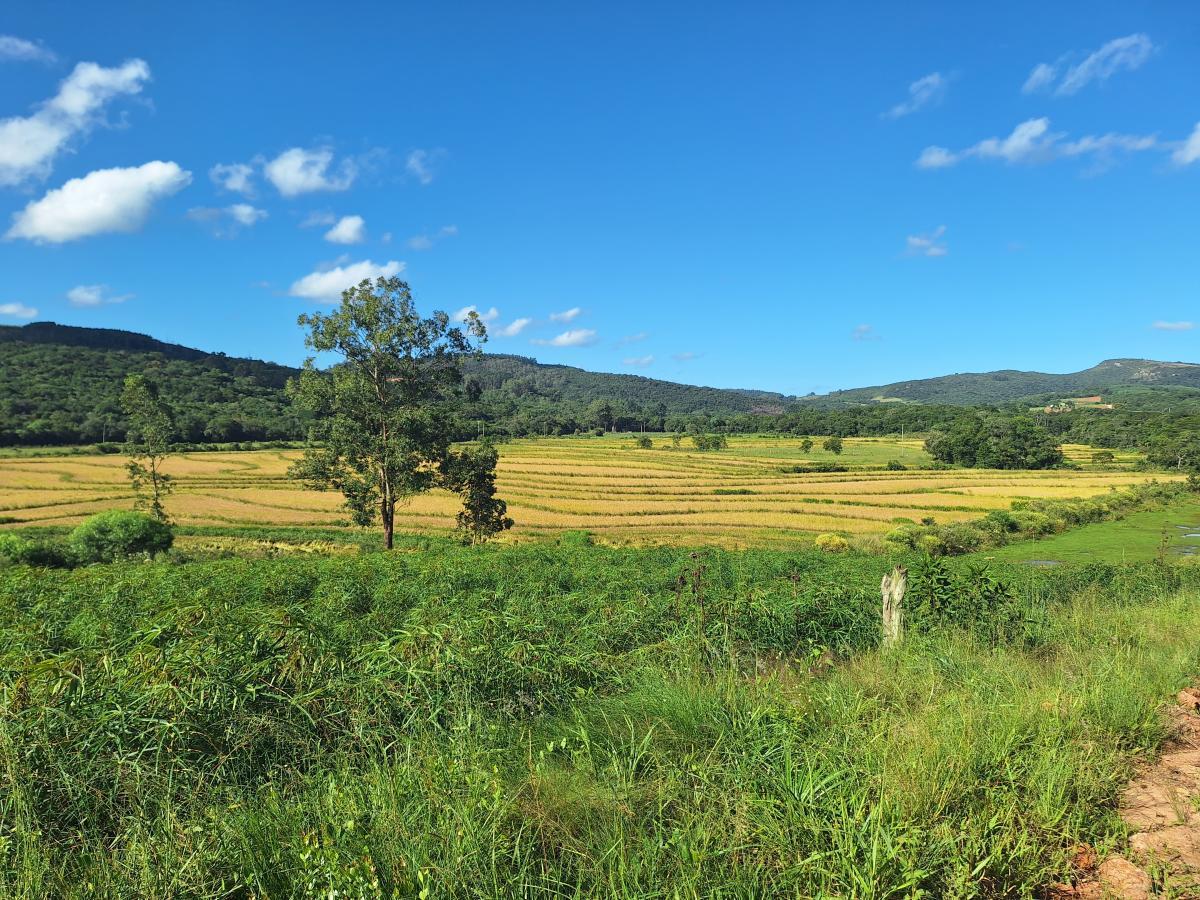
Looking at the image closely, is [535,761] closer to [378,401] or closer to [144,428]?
[378,401]

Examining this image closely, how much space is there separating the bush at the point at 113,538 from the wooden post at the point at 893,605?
1218 inches

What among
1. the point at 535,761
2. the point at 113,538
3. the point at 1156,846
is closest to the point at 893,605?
the point at 1156,846

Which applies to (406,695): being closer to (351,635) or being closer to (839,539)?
(351,635)

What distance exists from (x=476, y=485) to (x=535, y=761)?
29.0 m

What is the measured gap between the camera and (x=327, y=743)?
417 centimetres

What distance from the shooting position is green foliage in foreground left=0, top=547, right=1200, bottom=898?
2.83m

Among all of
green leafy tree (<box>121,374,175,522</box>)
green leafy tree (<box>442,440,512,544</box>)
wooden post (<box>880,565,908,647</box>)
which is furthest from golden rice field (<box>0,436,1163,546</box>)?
wooden post (<box>880,565,908,647</box>)

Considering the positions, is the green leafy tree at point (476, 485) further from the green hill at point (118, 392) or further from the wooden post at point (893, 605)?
the green hill at point (118, 392)

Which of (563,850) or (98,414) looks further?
(98,414)

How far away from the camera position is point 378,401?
95.8 ft

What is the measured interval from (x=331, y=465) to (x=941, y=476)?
69.0 m

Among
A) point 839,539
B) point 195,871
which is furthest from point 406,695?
point 839,539

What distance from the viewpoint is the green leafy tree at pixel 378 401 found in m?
28.0

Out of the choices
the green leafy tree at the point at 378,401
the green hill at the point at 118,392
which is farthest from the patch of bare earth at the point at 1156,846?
the green hill at the point at 118,392
